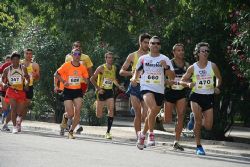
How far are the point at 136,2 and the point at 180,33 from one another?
2.71 metres

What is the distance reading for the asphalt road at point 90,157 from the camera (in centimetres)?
986

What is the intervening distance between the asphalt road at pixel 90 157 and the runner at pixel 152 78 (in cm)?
62

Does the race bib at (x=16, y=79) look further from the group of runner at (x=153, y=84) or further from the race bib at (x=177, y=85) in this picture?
the race bib at (x=177, y=85)

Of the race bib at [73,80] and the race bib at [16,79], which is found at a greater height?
the race bib at [16,79]

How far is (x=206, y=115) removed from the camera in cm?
1285

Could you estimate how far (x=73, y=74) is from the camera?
1588 centimetres

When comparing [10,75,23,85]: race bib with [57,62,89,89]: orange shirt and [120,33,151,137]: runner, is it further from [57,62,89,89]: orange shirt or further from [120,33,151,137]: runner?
[120,33,151,137]: runner

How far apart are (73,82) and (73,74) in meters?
0.17

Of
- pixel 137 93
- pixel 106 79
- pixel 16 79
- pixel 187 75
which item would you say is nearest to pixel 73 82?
pixel 106 79

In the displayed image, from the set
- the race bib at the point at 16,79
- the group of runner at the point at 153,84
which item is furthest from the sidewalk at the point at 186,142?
the race bib at the point at 16,79

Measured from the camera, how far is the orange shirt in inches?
626

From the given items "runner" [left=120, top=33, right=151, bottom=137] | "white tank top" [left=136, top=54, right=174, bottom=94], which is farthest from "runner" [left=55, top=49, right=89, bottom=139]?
"white tank top" [left=136, top=54, right=174, bottom=94]

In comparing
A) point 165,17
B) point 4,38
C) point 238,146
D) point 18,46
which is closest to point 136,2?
point 165,17

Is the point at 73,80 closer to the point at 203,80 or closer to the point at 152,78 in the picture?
the point at 152,78
